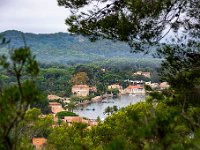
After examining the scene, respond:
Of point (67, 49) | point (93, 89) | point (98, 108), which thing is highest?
point (93, 89)

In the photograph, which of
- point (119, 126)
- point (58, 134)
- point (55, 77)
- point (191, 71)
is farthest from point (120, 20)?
point (55, 77)

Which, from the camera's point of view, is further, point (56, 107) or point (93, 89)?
point (93, 89)

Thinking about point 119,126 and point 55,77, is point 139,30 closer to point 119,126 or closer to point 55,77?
point 119,126

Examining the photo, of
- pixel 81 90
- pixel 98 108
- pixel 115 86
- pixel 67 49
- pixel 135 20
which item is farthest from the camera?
pixel 67 49

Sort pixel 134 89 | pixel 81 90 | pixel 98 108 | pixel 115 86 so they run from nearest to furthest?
pixel 98 108 < pixel 81 90 < pixel 115 86 < pixel 134 89

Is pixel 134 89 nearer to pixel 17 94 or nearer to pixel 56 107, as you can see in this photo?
pixel 56 107

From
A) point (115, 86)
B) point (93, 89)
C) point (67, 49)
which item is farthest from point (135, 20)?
point (67, 49)

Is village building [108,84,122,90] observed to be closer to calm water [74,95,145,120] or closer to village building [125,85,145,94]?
village building [125,85,145,94]

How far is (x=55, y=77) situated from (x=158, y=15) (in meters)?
63.6

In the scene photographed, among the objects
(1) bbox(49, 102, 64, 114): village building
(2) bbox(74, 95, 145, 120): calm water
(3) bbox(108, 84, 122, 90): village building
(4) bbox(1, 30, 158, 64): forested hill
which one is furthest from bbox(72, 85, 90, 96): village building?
(4) bbox(1, 30, 158, 64): forested hill

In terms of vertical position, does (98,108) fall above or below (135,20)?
below

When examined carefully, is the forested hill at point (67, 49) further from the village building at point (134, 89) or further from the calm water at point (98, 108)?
the calm water at point (98, 108)

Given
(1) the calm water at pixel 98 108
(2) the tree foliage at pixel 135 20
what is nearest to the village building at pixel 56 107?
(1) the calm water at pixel 98 108

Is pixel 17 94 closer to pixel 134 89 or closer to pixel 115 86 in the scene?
pixel 115 86
